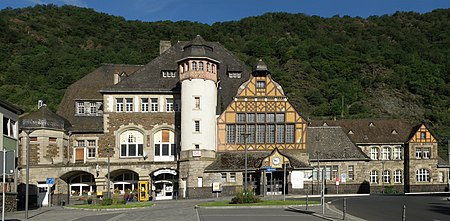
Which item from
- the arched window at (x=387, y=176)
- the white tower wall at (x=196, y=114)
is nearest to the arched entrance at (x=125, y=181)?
the white tower wall at (x=196, y=114)

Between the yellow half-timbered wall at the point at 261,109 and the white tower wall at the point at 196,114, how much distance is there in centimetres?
178

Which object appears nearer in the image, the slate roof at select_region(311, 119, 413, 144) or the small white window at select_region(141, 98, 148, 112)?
the small white window at select_region(141, 98, 148, 112)

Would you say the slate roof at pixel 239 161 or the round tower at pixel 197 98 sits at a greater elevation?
the round tower at pixel 197 98

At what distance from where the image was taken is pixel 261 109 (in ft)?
166

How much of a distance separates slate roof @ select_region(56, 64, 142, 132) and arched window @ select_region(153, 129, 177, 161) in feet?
16.7

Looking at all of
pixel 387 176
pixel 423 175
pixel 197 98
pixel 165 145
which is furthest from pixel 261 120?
pixel 423 175

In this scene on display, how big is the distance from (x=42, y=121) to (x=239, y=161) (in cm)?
1656

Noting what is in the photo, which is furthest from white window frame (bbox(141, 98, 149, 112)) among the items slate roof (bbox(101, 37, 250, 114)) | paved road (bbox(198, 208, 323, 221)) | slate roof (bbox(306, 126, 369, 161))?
paved road (bbox(198, 208, 323, 221))

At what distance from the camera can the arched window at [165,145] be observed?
51031 millimetres

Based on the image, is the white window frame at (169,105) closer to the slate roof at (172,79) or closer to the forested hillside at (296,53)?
the slate roof at (172,79)

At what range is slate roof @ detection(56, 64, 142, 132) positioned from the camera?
5153 centimetres

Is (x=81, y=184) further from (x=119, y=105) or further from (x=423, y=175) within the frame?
(x=423, y=175)

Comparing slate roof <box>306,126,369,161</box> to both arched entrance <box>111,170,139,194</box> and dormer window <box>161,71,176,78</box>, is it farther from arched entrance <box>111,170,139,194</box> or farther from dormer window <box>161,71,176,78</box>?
arched entrance <box>111,170,139,194</box>

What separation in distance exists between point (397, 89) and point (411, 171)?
66043mm
